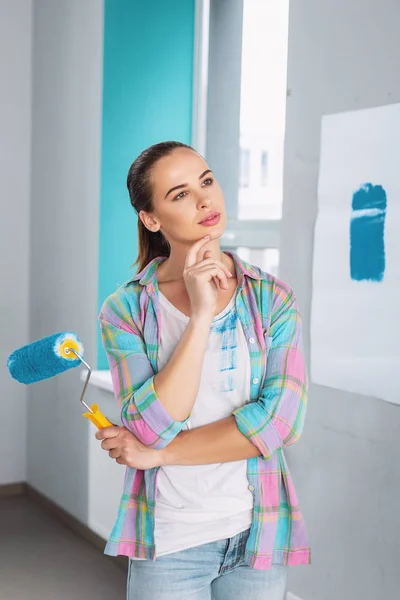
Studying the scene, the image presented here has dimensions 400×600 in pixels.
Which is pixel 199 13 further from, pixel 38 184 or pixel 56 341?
pixel 56 341

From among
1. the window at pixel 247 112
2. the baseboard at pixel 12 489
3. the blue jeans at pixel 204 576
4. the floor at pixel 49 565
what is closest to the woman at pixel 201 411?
the blue jeans at pixel 204 576

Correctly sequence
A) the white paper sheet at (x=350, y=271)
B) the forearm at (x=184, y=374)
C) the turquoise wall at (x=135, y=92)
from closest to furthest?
the forearm at (x=184, y=374)
the white paper sheet at (x=350, y=271)
the turquoise wall at (x=135, y=92)

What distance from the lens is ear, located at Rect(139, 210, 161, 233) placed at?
142 cm

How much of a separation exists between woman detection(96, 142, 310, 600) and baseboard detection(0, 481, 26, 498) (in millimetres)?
3117

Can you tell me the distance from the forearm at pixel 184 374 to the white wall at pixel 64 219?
7.35 feet

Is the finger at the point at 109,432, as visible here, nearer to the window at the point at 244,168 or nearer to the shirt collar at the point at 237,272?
the shirt collar at the point at 237,272

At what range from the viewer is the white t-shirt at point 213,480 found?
1267 mm

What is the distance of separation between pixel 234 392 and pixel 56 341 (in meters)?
0.30

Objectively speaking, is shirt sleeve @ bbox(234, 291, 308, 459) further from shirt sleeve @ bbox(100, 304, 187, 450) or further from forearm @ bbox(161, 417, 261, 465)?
shirt sleeve @ bbox(100, 304, 187, 450)

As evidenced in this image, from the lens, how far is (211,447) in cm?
127

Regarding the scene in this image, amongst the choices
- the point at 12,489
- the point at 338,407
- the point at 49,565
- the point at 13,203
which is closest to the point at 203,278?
the point at 338,407

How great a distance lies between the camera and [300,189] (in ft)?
7.79

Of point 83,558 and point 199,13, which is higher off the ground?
point 199,13

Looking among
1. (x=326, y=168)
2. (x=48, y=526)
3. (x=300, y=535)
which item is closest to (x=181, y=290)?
(x=300, y=535)
